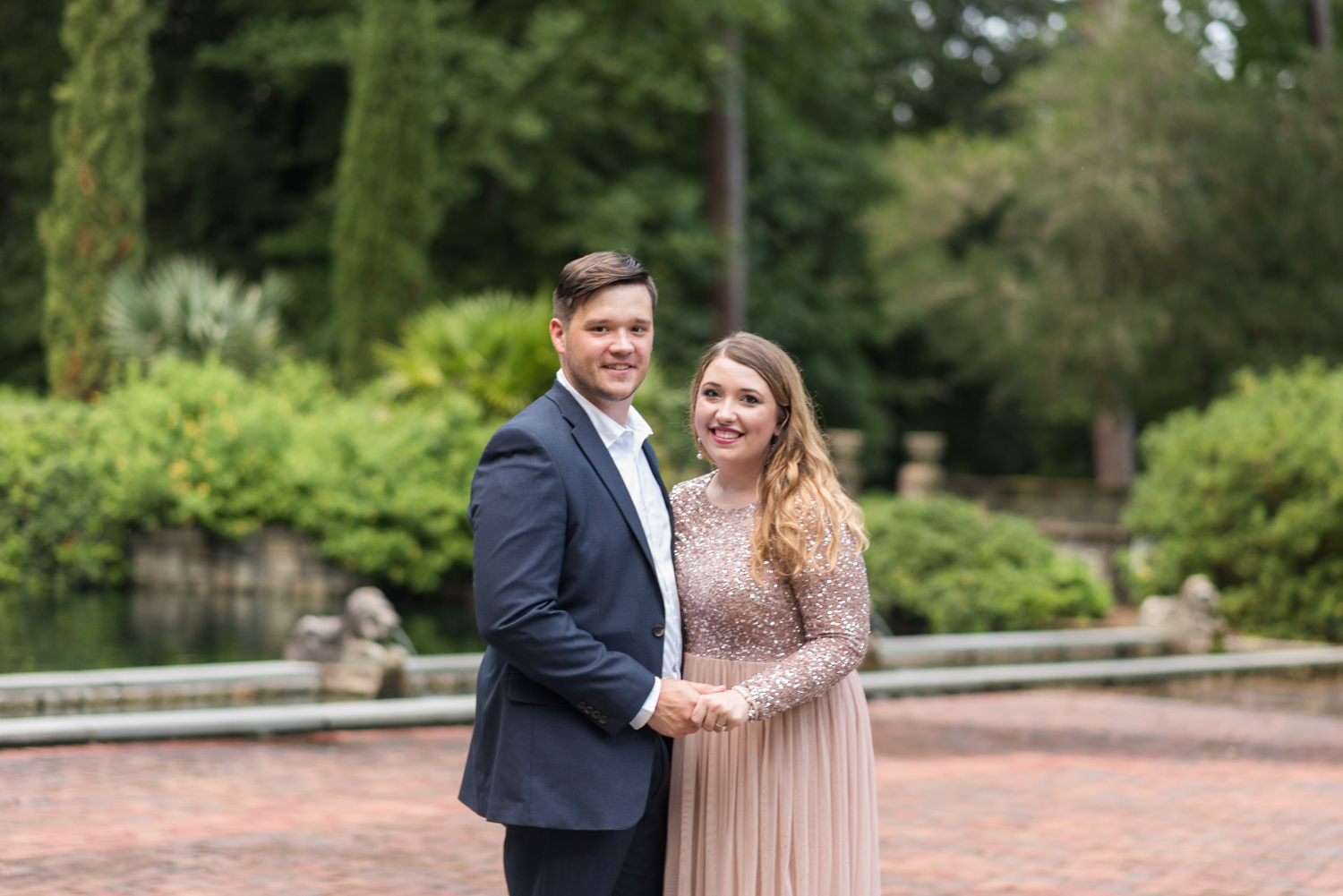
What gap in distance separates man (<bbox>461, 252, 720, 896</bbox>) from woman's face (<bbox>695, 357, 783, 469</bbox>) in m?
0.22

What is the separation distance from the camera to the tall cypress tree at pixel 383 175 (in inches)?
787

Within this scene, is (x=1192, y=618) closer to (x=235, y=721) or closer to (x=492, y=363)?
(x=492, y=363)

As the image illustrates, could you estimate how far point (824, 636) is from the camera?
307cm

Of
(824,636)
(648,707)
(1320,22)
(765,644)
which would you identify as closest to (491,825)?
(765,644)

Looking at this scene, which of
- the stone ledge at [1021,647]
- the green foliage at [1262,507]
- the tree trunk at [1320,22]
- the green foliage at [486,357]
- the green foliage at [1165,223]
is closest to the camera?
the stone ledge at [1021,647]

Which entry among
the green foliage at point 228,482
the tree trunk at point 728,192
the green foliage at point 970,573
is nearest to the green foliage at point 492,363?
the green foliage at point 228,482

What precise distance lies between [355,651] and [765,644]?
6.32 meters

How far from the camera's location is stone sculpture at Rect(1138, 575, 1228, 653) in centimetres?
1360

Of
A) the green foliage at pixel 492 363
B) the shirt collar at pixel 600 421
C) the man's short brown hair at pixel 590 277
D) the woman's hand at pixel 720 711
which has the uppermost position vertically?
the green foliage at pixel 492 363

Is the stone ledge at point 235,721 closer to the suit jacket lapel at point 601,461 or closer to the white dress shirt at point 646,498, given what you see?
the white dress shirt at point 646,498

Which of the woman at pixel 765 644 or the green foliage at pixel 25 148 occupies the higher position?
the green foliage at pixel 25 148

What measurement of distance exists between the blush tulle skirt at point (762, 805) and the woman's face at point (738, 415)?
470 millimetres

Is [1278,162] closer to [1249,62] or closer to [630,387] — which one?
[1249,62]

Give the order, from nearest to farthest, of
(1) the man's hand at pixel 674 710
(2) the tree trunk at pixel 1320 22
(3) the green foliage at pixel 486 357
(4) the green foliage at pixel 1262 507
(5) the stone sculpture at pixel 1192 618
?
(1) the man's hand at pixel 674 710 < (5) the stone sculpture at pixel 1192 618 < (4) the green foliage at pixel 1262 507 < (3) the green foliage at pixel 486 357 < (2) the tree trunk at pixel 1320 22
